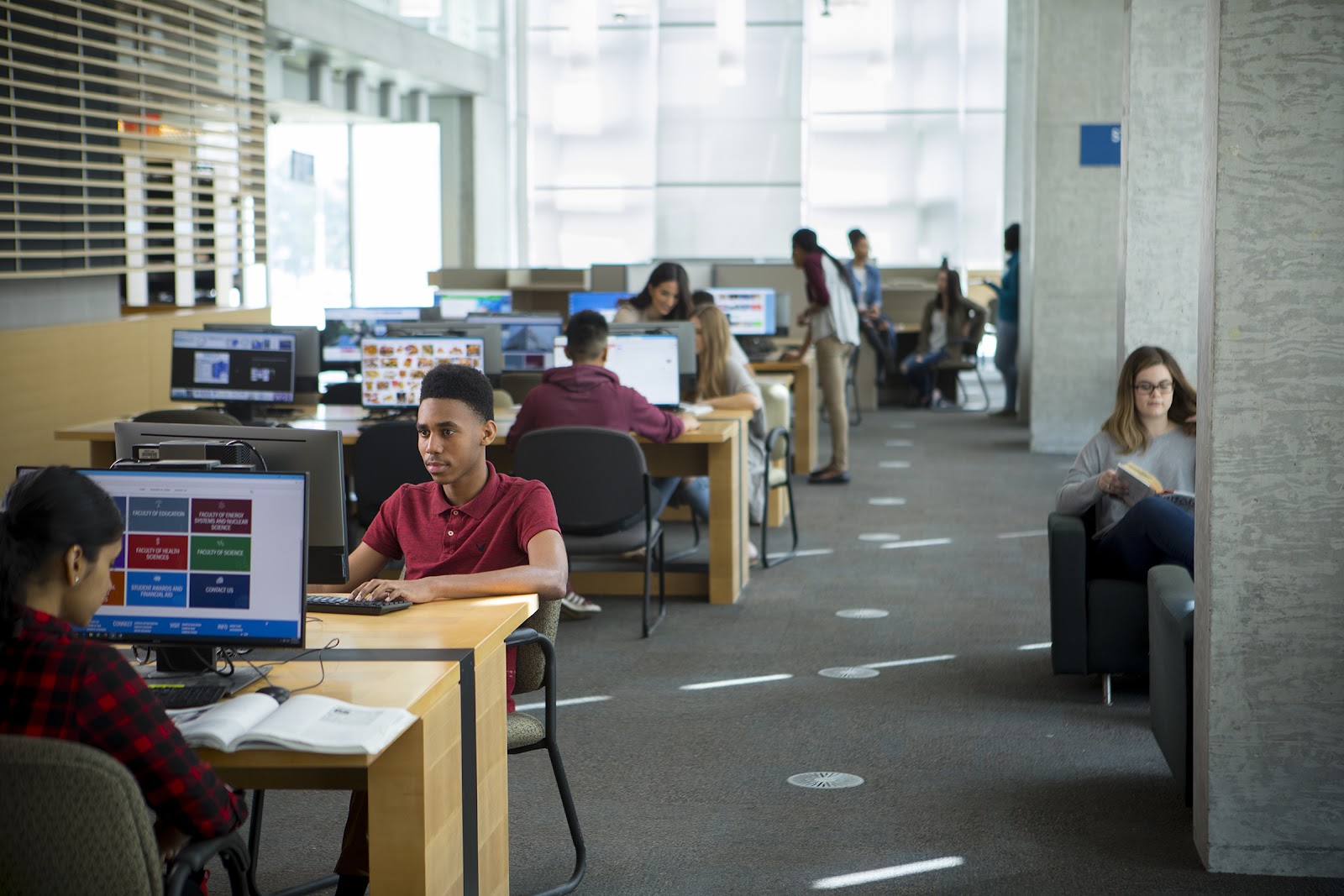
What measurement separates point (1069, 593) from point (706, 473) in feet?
6.47

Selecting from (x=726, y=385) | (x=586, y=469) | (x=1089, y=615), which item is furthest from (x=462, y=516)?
(x=726, y=385)

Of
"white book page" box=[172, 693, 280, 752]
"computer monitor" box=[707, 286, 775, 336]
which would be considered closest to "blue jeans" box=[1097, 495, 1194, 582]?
"white book page" box=[172, 693, 280, 752]

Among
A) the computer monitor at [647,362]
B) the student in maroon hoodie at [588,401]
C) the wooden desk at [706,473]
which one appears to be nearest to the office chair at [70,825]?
the student in maroon hoodie at [588,401]

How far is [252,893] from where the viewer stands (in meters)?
2.22

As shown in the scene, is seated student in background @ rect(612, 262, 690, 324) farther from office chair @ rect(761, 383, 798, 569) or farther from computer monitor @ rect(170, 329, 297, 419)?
computer monitor @ rect(170, 329, 297, 419)

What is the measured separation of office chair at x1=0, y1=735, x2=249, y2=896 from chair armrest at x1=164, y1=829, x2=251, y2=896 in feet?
0.20

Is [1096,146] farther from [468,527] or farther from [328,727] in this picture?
[328,727]

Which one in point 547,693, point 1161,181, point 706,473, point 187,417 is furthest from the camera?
point 1161,181

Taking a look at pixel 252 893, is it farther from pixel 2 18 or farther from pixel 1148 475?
pixel 2 18

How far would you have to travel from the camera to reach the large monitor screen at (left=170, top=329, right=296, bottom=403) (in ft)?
20.9

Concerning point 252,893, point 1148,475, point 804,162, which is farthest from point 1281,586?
point 804,162

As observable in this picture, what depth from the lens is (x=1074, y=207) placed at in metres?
10.1

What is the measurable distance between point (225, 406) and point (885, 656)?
312cm

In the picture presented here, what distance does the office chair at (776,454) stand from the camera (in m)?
6.64
